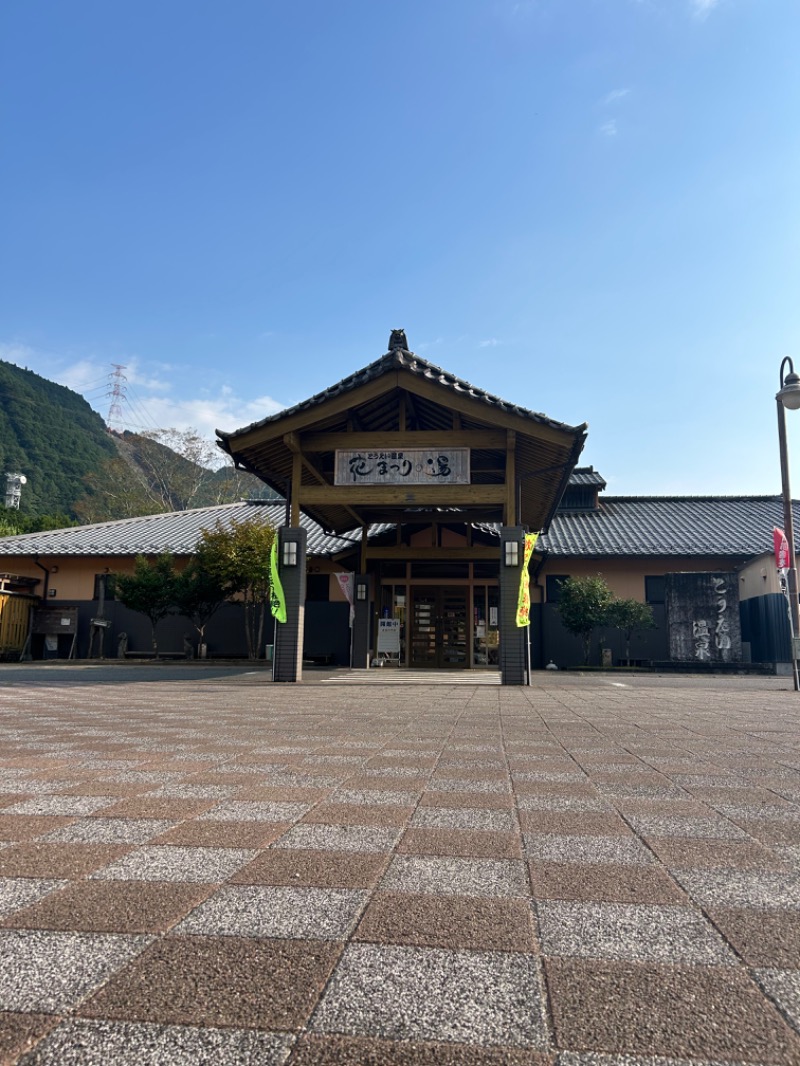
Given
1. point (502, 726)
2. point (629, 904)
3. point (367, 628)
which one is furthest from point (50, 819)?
point (367, 628)

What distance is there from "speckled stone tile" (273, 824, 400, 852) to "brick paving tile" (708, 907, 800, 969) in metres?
1.11

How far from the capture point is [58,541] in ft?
70.8

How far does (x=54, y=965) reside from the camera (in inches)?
59.9

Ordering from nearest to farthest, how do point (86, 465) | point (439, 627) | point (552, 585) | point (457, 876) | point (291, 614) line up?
1. point (457, 876)
2. point (291, 614)
3. point (439, 627)
4. point (552, 585)
5. point (86, 465)

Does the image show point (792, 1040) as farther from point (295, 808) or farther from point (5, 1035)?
point (295, 808)

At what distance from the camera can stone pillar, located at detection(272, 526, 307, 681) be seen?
37.6 feet

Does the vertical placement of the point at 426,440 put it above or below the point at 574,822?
above

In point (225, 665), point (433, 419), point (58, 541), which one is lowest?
point (225, 665)

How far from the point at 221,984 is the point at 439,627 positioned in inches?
670

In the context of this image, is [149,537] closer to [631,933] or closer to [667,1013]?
[631,933]

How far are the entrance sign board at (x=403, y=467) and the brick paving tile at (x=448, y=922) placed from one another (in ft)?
32.3

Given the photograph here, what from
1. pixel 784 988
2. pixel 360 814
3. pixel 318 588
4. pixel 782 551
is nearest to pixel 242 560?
pixel 318 588

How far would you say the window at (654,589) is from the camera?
19438 mm

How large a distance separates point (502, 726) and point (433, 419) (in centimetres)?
883
